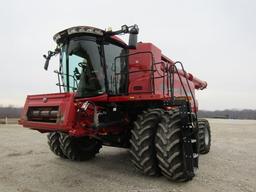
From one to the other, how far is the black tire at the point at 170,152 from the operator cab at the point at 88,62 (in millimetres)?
1753

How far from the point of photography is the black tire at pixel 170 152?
662 cm

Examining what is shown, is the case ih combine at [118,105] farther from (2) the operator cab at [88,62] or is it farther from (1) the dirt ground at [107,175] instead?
(1) the dirt ground at [107,175]

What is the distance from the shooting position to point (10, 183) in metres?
6.76

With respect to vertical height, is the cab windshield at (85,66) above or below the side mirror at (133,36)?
below

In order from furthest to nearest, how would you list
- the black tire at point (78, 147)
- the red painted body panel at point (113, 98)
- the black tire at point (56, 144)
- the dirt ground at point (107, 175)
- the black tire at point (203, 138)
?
1. the black tire at point (203, 138)
2. the black tire at point (56, 144)
3. the black tire at point (78, 147)
4. the red painted body panel at point (113, 98)
5. the dirt ground at point (107, 175)

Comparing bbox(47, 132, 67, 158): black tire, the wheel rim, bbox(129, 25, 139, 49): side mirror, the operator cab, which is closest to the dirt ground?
bbox(47, 132, 67, 158): black tire

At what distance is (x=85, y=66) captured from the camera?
7.50 metres

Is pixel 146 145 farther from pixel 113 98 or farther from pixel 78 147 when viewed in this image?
pixel 78 147

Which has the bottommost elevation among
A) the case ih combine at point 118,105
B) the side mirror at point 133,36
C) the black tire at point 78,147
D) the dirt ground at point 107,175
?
the dirt ground at point 107,175

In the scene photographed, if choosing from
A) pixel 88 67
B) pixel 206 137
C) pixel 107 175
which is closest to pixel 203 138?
pixel 206 137

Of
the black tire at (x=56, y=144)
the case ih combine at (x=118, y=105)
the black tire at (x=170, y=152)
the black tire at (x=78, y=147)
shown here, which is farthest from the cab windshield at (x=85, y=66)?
the black tire at (x=56, y=144)

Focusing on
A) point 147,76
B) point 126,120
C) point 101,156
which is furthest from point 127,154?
point 147,76

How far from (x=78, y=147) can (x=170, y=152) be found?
11.5 ft

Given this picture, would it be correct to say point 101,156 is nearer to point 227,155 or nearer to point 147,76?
point 147,76
